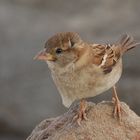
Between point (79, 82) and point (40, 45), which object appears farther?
point (40, 45)

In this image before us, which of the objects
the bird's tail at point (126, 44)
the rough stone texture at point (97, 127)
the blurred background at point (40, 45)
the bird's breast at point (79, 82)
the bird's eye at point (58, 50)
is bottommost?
the blurred background at point (40, 45)

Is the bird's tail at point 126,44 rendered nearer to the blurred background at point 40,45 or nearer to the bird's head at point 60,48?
the bird's head at point 60,48

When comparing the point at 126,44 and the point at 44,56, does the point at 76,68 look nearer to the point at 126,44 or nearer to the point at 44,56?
the point at 44,56

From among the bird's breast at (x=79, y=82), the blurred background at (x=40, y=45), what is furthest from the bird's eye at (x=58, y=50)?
the blurred background at (x=40, y=45)

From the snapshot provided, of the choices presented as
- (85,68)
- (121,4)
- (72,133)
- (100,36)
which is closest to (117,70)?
(85,68)

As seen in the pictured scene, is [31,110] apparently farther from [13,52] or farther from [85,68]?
[85,68]

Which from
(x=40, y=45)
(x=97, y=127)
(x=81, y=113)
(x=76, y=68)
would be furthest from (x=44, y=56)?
(x=40, y=45)
